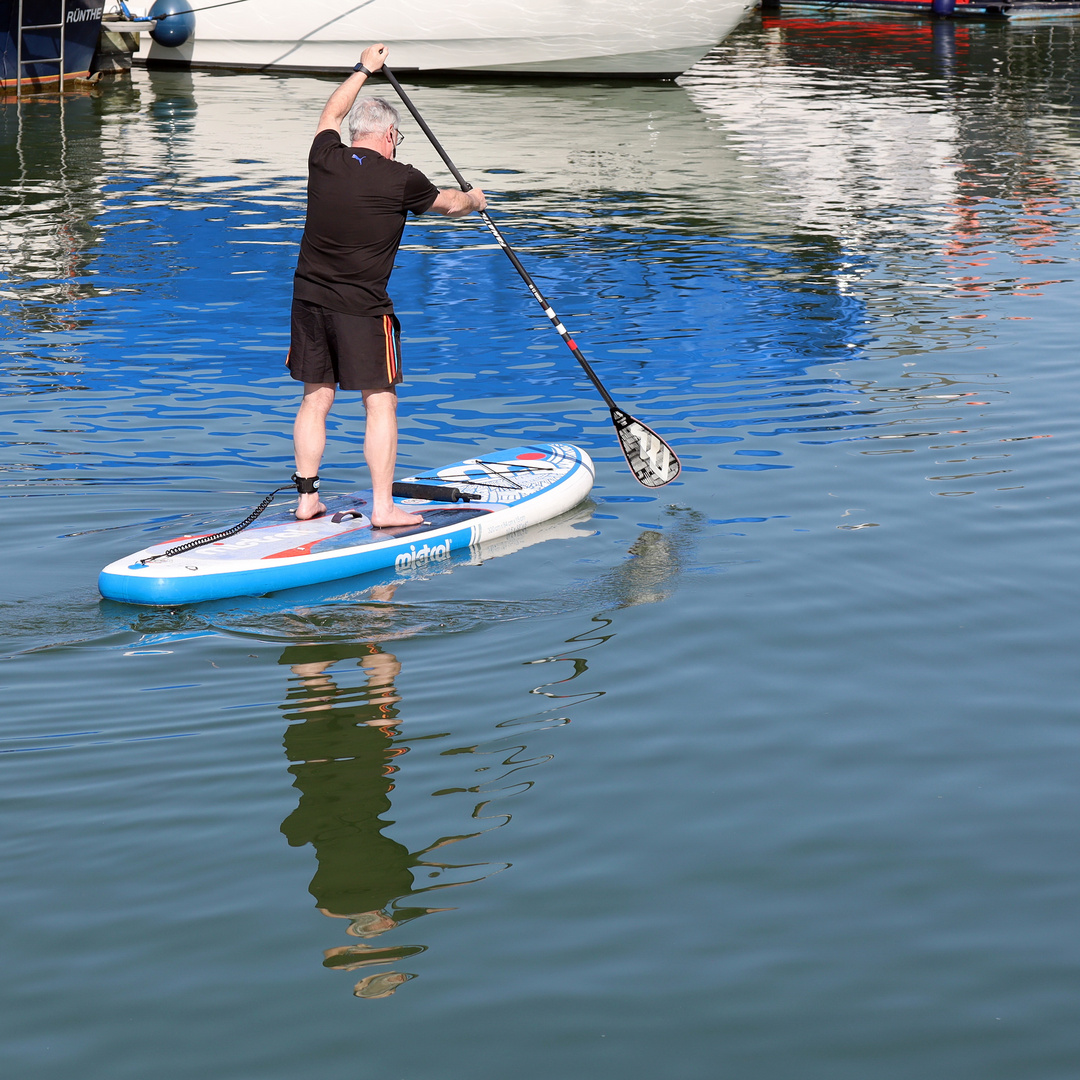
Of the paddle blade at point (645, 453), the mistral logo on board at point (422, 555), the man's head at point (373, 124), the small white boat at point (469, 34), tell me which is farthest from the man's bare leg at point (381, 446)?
the small white boat at point (469, 34)

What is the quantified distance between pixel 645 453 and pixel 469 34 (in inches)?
773

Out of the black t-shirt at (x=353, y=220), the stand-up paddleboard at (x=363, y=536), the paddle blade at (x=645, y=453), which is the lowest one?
the stand-up paddleboard at (x=363, y=536)

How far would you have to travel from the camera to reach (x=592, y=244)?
44.3 ft

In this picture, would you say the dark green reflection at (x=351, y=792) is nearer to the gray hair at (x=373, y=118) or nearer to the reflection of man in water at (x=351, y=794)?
the reflection of man in water at (x=351, y=794)

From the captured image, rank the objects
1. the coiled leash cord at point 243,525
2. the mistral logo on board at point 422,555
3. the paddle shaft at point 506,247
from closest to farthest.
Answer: the coiled leash cord at point 243,525 < the mistral logo on board at point 422,555 < the paddle shaft at point 506,247

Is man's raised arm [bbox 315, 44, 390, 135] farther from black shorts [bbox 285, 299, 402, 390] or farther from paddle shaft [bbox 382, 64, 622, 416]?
black shorts [bbox 285, 299, 402, 390]

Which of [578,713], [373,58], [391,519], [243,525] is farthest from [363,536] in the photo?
[373,58]

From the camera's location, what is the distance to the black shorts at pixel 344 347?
625cm

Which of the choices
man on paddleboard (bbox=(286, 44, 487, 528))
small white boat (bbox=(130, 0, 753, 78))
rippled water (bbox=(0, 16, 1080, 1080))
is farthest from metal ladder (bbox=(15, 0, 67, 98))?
man on paddleboard (bbox=(286, 44, 487, 528))

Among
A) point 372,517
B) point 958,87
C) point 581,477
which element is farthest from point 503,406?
point 958,87

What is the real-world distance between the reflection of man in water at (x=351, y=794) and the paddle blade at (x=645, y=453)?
228 centimetres

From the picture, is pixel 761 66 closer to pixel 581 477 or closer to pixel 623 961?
pixel 581 477

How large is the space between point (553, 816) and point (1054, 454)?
4462mm

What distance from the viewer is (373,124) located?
6016 mm
